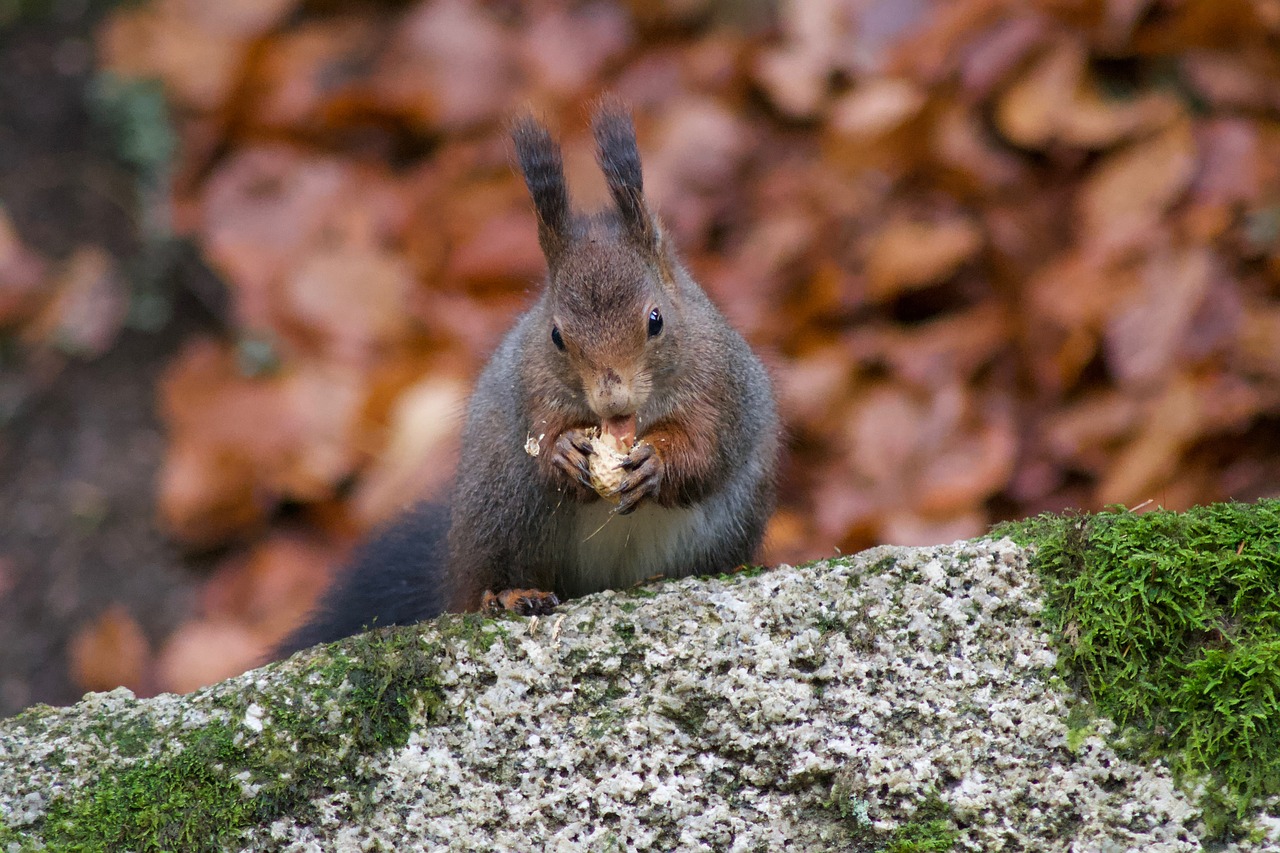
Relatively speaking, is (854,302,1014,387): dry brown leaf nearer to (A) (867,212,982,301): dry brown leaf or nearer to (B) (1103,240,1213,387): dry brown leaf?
(A) (867,212,982,301): dry brown leaf

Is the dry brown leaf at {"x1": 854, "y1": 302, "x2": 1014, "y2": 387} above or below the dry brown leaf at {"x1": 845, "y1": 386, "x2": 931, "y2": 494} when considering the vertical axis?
above

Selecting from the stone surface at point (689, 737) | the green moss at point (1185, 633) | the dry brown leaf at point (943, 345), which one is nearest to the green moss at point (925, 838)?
the stone surface at point (689, 737)

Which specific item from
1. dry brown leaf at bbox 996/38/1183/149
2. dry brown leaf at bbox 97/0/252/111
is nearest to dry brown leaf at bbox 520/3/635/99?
dry brown leaf at bbox 97/0/252/111

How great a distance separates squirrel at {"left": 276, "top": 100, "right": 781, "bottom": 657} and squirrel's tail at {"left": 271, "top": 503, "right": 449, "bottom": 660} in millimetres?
169

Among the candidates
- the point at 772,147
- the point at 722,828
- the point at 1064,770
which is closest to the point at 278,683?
the point at 722,828

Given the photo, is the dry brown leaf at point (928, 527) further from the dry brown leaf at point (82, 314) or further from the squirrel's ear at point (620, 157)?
the dry brown leaf at point (82, 314)

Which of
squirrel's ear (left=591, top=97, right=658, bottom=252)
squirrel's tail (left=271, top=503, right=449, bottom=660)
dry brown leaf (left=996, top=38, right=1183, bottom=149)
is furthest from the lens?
dry brown leaf (left=996, top=38, right=1183, bottom=149)

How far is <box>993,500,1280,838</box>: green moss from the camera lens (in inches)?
53.0

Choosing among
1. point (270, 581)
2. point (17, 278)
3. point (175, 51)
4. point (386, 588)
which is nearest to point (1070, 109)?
point (386, 588)

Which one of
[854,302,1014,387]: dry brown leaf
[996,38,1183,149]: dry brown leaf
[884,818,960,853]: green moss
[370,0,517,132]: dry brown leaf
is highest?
[370,0,517,132]: dry brown leaf

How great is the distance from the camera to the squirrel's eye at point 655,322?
1.95 meters

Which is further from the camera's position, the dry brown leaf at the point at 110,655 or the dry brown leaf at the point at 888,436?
the dry brown leaf at the point at 110,655

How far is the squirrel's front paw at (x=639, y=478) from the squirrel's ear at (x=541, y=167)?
0.37 metres

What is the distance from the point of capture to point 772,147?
3539mm
